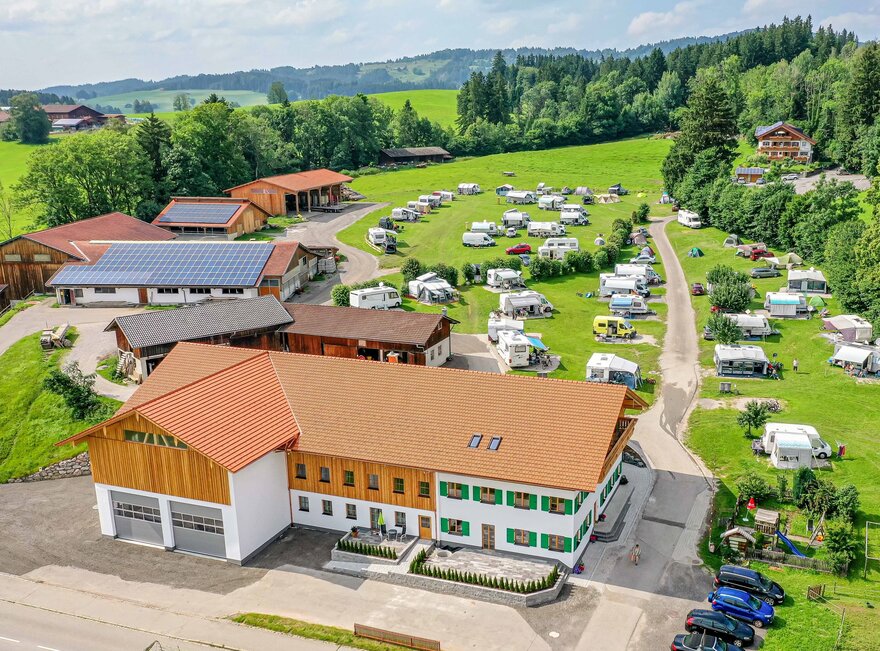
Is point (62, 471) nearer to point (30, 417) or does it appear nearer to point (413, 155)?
point (30, 417)

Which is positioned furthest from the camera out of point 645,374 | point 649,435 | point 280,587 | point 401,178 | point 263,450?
point 401,178

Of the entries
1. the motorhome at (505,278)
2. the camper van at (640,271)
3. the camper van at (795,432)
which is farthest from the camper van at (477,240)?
the camper van at (795,432)

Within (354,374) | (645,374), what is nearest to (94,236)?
(354,374)

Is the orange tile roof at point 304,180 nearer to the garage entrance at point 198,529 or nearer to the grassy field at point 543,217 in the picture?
the grassy field at point 543,217

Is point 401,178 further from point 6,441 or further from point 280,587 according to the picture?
point 280,587

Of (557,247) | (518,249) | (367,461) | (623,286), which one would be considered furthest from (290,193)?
(367,461)

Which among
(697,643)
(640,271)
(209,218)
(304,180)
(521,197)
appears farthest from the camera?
(304,180)
